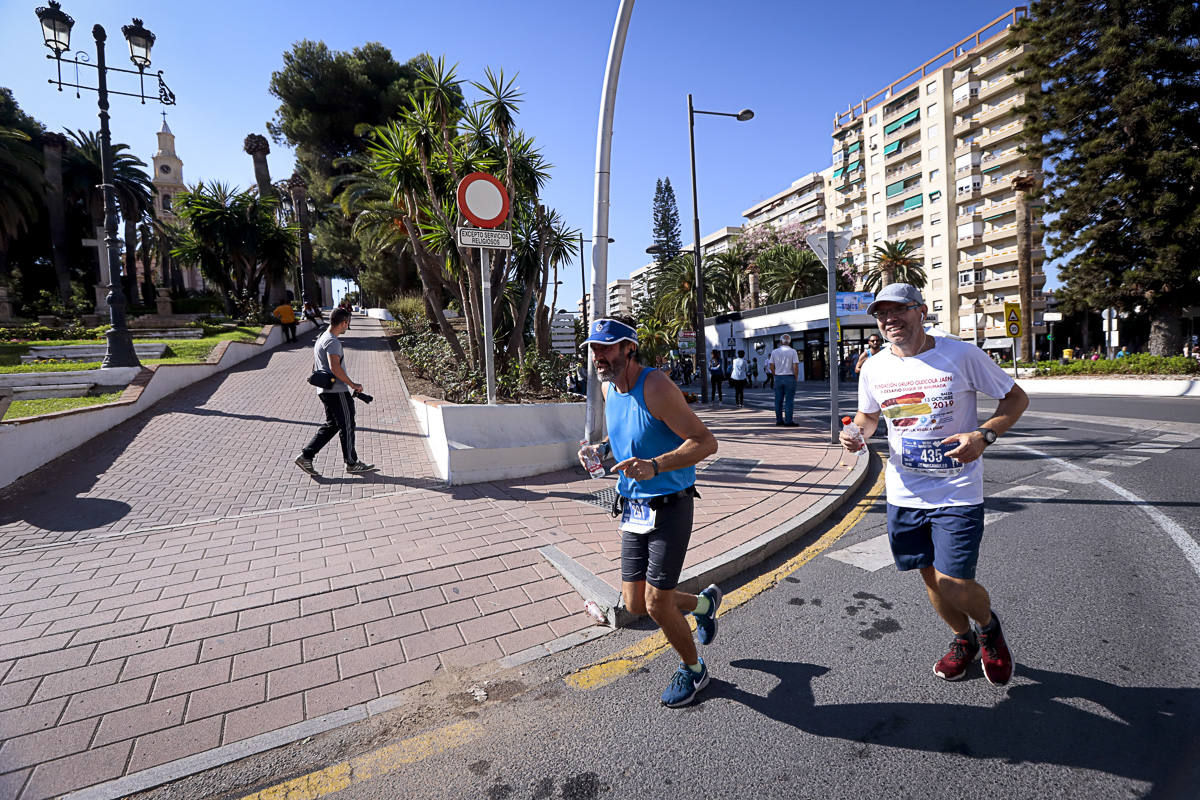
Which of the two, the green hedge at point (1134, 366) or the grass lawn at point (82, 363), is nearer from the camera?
the grass lawn at point (82, 363)

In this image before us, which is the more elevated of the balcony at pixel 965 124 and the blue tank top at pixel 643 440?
the balcony at pixel 965 124

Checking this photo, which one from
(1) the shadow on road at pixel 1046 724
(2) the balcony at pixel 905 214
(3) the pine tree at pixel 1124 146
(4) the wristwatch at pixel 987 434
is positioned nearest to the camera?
(1) the shadow on road at pixel 1046 724

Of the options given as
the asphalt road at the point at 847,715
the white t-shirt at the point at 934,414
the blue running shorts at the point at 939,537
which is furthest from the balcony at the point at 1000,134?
the blue running shorts at the point at 939,537

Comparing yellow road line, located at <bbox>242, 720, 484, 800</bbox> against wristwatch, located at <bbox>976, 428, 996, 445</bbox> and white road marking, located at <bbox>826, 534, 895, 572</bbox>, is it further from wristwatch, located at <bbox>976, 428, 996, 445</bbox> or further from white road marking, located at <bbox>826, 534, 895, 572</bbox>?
white road marking, located at <bbox>826, 534, 895, 572</bbox>

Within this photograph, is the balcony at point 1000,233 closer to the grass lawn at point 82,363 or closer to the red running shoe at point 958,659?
the grass lawn at point 82,363

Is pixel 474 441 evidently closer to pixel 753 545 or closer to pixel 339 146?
pixel 753 545

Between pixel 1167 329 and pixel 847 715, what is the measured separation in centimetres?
2792

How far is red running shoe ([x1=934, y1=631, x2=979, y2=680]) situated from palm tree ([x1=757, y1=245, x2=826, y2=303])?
42297mm

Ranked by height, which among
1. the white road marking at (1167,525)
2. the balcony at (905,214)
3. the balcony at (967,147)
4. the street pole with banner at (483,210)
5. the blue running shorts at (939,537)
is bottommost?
the white road marking at (1167,525)

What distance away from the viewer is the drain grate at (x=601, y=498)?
5.59 meters

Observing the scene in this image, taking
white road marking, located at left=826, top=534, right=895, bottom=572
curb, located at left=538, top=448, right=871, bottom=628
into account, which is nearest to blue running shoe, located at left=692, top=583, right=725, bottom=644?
curb, located at left=538, top=448, right=871, bottom=628

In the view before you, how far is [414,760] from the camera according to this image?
2.29 metres

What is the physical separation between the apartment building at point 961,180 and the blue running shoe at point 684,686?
49.1 m

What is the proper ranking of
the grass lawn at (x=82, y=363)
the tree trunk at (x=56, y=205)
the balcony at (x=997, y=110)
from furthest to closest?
the balcony at (x=997, y=110) → the tree trunk at (x=56, y=205) → the grass lawn at (x=82, y=363)
